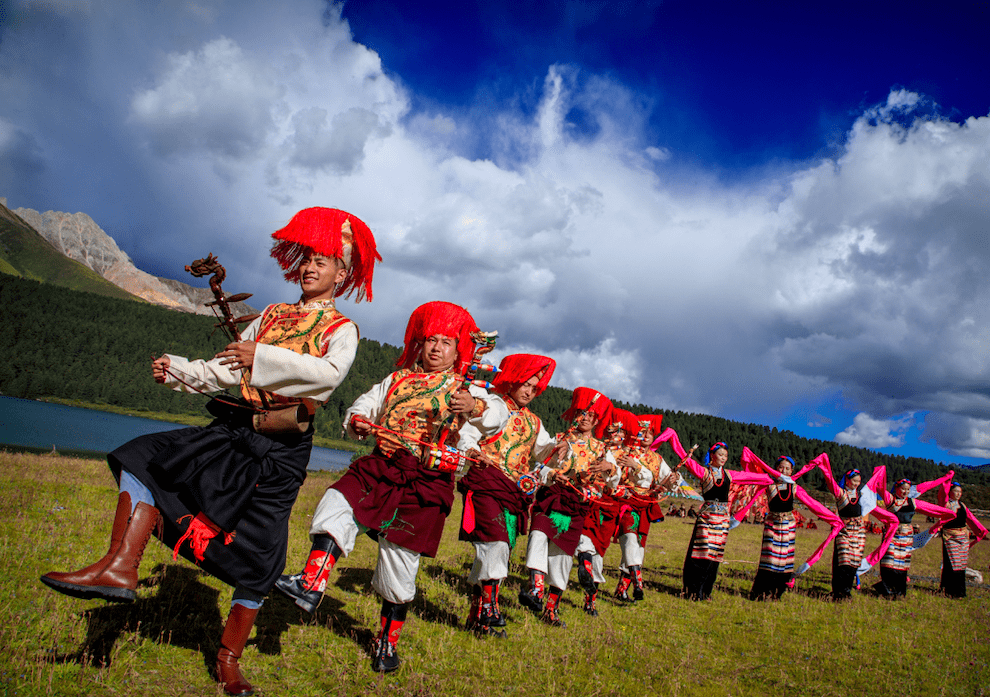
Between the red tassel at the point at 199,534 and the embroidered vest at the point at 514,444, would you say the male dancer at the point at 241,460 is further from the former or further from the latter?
the embroidered vest at the point at 514,444

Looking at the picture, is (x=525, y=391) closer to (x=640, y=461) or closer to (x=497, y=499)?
(x=497, y=499)

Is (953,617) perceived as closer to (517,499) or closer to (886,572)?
(886,572)

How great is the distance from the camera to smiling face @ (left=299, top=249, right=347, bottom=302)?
12.1 feet

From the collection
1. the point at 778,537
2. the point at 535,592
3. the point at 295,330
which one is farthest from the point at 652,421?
the point at 295,330

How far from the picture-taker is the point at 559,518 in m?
6.06

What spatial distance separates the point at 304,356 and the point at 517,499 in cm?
309

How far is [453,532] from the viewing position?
509 inches

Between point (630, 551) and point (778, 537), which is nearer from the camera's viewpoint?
point (630, 551)

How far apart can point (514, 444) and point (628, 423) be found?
3371 millimetres

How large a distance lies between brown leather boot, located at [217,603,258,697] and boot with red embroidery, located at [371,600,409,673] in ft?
3.16

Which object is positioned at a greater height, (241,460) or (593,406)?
(593,406)

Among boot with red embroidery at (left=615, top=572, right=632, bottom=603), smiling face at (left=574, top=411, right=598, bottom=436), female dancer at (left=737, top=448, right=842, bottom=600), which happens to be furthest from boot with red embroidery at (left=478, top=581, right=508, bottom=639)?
female dancer at (left=737, top=448, right=842, bottom=600)

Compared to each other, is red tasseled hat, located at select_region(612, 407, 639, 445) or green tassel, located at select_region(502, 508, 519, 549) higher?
red tasseled hat, located at select_region(612, 407, 639, 445)

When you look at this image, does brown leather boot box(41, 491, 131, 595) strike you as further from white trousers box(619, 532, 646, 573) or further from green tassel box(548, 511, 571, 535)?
white trousers box(619, 532, 646, 573)
